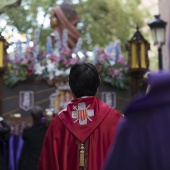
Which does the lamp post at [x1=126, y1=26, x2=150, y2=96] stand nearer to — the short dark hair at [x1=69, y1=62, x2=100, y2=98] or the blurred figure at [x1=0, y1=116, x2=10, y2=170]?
the blurred figure at [x1=0, y1=116, x2=10, y2=170]

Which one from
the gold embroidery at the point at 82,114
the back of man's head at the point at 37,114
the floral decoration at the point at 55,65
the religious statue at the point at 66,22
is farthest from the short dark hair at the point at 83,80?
the religious statue at the point at 66,22

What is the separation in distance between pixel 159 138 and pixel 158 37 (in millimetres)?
8712

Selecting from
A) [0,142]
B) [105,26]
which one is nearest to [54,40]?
[0,142]

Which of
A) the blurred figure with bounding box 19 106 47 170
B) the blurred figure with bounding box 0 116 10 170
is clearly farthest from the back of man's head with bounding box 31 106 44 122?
the blurred figure with bounding box 0 116 10 170

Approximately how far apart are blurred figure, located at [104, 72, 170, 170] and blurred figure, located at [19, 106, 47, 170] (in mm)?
5112

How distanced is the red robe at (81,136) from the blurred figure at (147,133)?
2.10 meters

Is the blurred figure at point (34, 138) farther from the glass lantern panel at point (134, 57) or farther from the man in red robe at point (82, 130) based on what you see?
the glass lantern panel at point (134, 57)

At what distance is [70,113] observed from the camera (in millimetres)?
3992

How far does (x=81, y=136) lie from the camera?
3.94 metres

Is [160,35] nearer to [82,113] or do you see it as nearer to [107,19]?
[82,113]

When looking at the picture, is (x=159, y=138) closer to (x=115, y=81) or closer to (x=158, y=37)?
(x=158, y=37)

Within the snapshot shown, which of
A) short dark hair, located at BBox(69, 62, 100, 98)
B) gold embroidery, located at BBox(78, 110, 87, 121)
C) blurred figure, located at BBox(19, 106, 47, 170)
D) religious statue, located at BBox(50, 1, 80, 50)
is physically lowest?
blurred figure, located at BBox(19, 106, 47, 170)

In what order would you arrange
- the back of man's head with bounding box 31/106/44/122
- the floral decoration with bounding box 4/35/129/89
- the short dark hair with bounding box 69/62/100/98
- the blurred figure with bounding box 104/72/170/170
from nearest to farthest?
the blurred figure with bounding box 104/72/170/170 < the short dark hair with bounding box 69/62/100/98 < the back of man's head with bounding box 31/106/44/122 < the floral decoration with bounding box 4/35/129/89

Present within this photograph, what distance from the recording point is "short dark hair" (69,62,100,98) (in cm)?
393
